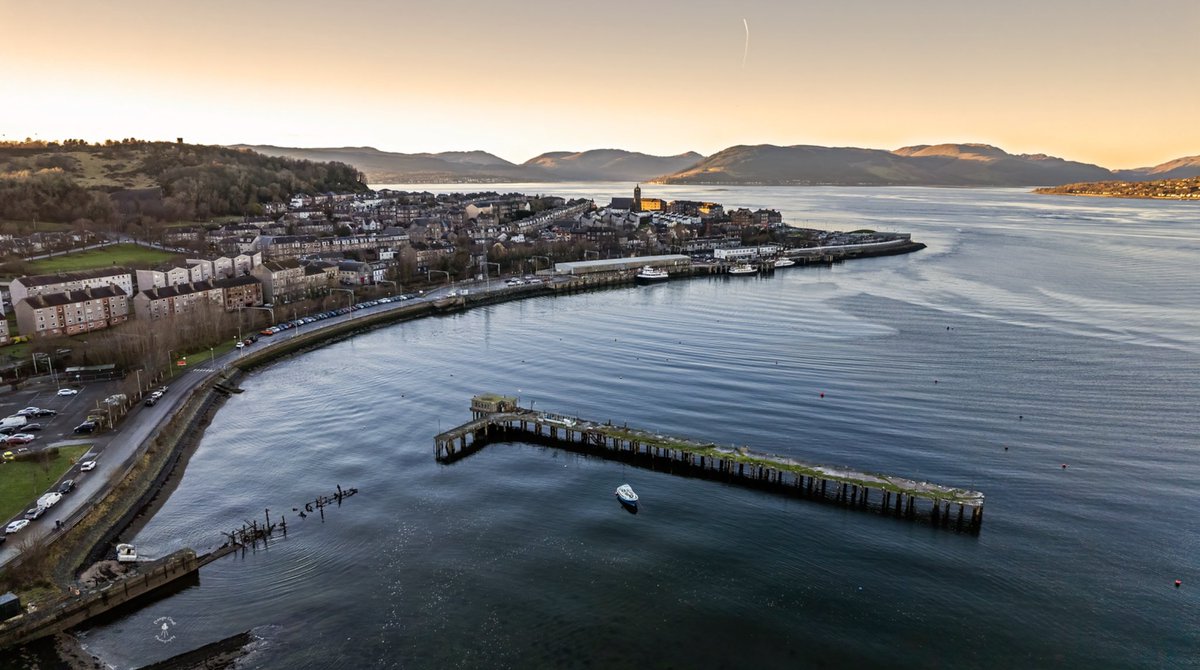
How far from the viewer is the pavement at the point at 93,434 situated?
20.7 metres

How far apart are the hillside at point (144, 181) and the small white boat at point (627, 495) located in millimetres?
81541

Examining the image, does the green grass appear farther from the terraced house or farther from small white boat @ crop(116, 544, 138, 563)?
small white boat @ crop(116, 544, 138, 563)

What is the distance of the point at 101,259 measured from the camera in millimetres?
59500

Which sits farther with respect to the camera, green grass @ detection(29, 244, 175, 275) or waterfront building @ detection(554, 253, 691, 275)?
waterfront building @ detection(554, 253, 691, 275)

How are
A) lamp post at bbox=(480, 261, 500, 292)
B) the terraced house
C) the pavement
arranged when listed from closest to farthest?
the pavement, the terraced house, lamp post at bbox=(480, 261, 500, 292)

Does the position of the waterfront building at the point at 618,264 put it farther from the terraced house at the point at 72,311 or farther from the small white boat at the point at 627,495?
the small white boat at the point at 627,495

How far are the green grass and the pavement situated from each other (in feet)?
83.2

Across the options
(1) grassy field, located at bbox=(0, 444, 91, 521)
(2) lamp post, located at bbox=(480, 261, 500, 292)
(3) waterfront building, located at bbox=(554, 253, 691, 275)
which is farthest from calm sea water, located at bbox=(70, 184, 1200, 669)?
(3) waterfront building, located at bbox=(554, 253, 691, 275)

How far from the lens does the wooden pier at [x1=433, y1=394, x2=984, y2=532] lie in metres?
22.6

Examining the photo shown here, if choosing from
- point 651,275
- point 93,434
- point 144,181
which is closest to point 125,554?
point 93,434

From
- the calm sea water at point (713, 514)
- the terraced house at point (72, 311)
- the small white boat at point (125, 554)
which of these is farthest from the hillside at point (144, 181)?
the small white boat at point (125, 554)

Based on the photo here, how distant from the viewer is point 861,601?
59.7 feet

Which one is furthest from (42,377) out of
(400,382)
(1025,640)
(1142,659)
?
(1142,659)

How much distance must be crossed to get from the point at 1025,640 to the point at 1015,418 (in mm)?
16104
